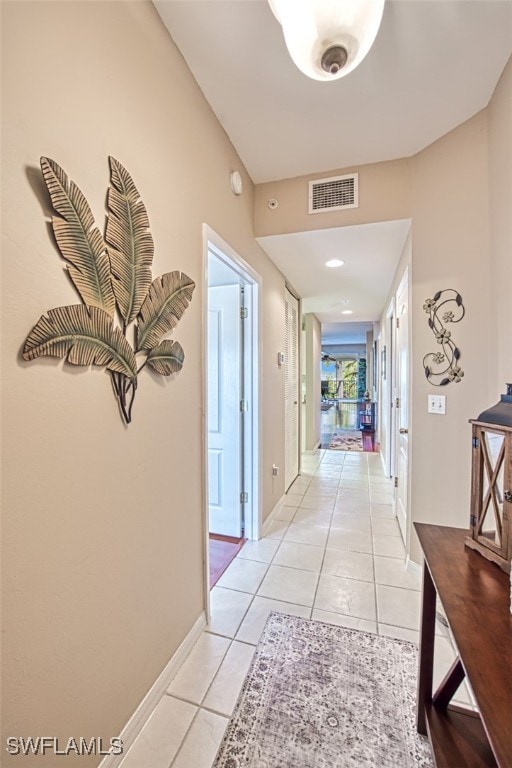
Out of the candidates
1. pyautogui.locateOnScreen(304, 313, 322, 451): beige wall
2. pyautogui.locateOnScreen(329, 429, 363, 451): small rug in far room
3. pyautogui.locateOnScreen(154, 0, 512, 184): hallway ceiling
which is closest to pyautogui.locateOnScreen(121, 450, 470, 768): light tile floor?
pyautogui.locateOnScreen(304, 313, 322, 451): beige wall

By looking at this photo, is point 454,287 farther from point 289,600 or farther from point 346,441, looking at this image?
point 346,441

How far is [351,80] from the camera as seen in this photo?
158 cm

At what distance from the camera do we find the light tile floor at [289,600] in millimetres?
1246

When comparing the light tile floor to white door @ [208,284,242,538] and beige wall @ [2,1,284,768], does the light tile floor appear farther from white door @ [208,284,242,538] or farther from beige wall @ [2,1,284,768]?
white door @ [208,284,242,538]

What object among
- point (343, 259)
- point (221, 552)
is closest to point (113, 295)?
point (221, 552)

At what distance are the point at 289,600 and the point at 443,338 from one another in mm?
1864

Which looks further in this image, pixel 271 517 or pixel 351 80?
pixel 271 517

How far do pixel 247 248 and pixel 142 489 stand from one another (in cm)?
181

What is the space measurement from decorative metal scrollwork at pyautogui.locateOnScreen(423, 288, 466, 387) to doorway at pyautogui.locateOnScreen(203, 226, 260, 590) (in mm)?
1240

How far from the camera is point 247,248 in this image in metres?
2.35

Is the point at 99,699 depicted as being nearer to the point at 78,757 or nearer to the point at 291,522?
the point at 78,757

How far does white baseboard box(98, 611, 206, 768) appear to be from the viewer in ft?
3.70

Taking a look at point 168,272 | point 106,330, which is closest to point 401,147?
point 168,272

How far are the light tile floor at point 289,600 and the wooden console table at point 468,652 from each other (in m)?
0.38
